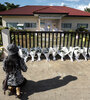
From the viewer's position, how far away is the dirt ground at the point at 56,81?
2.65 m

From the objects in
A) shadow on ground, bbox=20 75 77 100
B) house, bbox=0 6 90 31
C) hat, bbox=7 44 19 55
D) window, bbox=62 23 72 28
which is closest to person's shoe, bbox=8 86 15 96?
shadow on ground, bbox=20 75 77 100

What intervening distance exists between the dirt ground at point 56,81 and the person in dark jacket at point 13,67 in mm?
258

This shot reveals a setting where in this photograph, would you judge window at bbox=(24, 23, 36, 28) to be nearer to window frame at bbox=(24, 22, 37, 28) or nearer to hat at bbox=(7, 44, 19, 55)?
window frame at bbox=(24, 22, 37, 28)

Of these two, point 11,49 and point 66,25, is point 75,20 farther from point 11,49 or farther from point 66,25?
point 11,49

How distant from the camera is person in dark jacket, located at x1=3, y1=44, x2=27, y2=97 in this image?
244 centimetres

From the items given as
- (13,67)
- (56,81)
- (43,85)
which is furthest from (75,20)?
(13,67)

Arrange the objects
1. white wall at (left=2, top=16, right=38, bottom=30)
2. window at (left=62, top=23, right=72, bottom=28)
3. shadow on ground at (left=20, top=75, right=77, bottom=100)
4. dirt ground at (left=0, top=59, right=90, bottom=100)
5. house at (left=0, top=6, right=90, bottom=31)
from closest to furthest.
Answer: dirt ground at (left=0, top=59, right=90, bottom=100), shadow on ground at (left=20, top=75, right=77, bottom=100), house at (left=0, top=6, right=90, bottom=31), white wall at (left=2, top=16, right=38, bottom=30), window at (left=62, top=23, right=72, bottom=28)

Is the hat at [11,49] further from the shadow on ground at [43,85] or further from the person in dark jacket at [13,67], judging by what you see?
the shadow on ground at [43,85]

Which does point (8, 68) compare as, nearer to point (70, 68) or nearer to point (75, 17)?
point (70, 68)

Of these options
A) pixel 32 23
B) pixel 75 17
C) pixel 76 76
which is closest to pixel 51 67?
pixel 76 76

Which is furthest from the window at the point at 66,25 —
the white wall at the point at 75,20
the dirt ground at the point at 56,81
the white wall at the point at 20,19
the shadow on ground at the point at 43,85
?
the shadow on ground at the point at 43,85

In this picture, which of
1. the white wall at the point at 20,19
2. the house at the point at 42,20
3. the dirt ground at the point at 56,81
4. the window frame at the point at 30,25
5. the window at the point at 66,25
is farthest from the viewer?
the window at the point at 66,25

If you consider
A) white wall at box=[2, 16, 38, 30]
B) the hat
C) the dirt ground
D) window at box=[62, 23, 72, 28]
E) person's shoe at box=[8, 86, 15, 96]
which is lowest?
the dirt ground

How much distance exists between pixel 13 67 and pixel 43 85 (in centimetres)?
106
